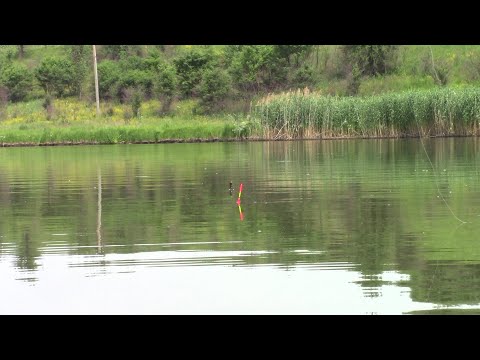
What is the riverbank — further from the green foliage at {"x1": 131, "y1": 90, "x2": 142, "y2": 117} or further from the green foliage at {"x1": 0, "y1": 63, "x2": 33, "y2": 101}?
the green foliage at {"x1": 0, "y1": 63, "x2": 33, "y2": 101}

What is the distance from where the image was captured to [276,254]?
1311 centimetres

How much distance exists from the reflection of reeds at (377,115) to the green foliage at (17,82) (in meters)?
26.3

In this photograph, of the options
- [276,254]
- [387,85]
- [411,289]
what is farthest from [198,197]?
[387,85]

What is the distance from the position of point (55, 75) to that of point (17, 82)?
2.99 meters

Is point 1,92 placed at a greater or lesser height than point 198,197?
greater

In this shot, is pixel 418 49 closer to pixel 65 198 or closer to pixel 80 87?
pixel 80 87

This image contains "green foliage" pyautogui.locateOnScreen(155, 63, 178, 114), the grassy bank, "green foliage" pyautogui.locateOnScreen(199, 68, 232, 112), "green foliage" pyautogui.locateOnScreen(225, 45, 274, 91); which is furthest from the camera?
"green foliage" pyautogui.locateOnScreen(225, 45, 274, 91)

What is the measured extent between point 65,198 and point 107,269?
9.30 meters

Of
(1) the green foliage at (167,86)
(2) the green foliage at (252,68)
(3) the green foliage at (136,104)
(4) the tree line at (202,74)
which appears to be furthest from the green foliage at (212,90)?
(3) the green foliage at (136,104)

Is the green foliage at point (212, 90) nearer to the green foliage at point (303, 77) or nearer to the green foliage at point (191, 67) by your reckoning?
the green foliage at point (191, 67)

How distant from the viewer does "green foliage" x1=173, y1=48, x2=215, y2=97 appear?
6362 centimetres

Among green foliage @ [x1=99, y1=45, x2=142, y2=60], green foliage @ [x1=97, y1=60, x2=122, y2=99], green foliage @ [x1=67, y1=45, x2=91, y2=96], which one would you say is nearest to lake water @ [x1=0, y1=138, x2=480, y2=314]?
green foliage @ [x1=97, y1=60, x2=122, y2=99]

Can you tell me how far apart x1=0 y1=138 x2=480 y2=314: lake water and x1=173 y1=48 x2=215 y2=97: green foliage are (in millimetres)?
35556

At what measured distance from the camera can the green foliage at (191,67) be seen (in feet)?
209
